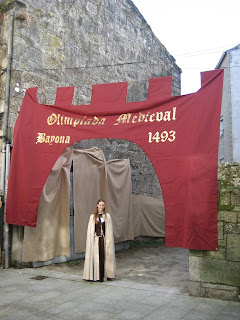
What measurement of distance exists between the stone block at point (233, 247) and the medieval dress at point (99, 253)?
6.93 ft

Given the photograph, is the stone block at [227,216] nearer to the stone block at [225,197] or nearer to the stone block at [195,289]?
the stone block at [225,197]

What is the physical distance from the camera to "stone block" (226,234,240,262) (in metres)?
4.63

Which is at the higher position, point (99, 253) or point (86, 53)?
point (86, 53)

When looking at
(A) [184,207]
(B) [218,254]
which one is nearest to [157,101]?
(A) [184,207]

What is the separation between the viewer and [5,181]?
23.1ft

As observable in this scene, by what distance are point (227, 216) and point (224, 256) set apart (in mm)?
549

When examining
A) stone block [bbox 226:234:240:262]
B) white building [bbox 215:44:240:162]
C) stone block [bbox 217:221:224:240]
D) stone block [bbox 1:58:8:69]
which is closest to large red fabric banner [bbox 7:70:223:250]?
stone block [bbox 217:221:224:240]

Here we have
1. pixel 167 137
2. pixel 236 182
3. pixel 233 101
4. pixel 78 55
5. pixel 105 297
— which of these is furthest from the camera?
pixel 233 101

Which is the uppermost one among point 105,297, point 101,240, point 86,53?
point 86,53

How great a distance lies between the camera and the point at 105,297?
16.3 ft

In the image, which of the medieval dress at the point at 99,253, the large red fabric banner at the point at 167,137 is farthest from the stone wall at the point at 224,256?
the medieval dress at the point at 99,253

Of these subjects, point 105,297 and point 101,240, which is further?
point 101,240

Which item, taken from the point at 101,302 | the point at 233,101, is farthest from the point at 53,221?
the point at 233,101

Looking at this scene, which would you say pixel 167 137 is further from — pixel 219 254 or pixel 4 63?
pixel 4 63
